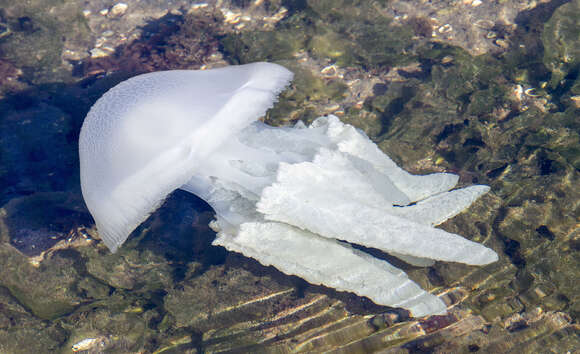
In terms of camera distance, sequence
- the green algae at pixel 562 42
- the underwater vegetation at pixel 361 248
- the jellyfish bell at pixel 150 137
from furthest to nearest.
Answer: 1. the green algae at pixel 562 42
2. the underwater vegetation at pixel 361 248
3. the jellyfish bell at pixel 150 137

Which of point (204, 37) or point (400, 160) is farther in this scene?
point (204, 37)

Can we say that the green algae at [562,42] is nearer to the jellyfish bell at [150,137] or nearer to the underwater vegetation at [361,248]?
the underwater vegetation at [361,248]

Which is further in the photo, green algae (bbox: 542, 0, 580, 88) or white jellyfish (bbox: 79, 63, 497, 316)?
green algae (bbox: 542, 0, 580, 88)

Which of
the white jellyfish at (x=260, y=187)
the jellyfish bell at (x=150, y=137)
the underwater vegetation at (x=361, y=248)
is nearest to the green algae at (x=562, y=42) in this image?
the underwater vegetation at (x=361, y=248)

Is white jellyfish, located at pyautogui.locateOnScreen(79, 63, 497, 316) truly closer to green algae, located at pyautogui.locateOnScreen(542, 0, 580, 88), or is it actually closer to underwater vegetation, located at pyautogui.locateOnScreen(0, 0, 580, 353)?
underwater vegetation, located at pyautogui.locateOnScreen(0, 0, 580, 353)

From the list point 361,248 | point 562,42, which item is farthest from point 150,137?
point 562,42

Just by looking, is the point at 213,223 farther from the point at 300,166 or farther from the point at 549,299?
the point at 549,299

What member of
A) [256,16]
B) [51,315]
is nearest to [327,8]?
[256,16]

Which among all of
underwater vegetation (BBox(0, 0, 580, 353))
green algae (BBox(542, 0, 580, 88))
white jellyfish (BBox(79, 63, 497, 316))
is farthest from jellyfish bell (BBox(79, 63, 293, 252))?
green algae (BBox(542, 0, 580, 88))
